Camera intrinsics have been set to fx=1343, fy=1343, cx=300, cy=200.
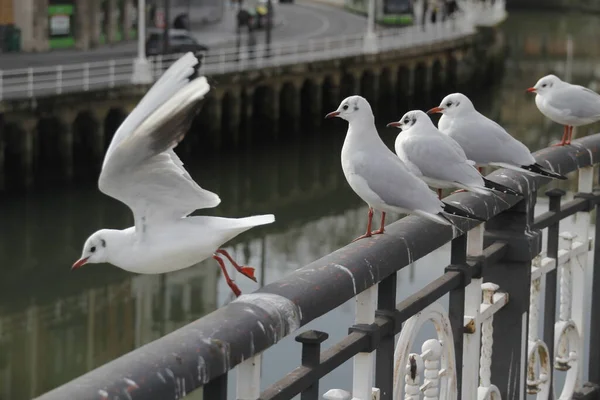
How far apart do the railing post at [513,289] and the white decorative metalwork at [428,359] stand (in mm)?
299

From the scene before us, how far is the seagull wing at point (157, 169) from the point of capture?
8.30 feet

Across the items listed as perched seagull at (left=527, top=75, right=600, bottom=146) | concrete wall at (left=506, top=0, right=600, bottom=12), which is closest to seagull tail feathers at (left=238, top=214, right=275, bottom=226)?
perched seagull at (left=527, top=75, right=600, bottom=146)

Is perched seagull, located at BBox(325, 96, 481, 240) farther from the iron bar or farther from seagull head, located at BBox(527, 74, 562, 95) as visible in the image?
seagull head, located at BBox(527, 74, 562, 95)

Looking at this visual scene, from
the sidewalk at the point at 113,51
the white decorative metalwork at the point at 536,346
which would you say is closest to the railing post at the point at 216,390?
the white decorative metalwork at the point at 536,346

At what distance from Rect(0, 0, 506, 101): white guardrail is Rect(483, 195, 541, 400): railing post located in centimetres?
1268

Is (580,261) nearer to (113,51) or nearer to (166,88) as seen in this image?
(166,88)

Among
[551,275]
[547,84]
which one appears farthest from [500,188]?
[547,84]

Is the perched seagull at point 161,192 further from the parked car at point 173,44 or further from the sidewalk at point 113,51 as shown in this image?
the parked car at point 173,44

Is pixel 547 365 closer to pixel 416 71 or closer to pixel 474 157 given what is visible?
pixel 474 157

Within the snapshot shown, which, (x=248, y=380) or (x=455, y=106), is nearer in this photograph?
(x=248, y=380)

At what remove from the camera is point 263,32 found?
1462 inches

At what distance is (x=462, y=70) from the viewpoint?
37000mm

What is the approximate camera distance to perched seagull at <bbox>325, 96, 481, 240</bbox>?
10.9ft

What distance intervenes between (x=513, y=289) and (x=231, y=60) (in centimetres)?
2554
